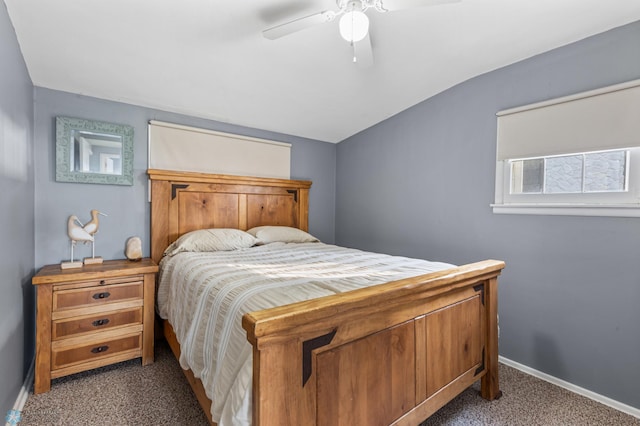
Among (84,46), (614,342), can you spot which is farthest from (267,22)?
(614,342)

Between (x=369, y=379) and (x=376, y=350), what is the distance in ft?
0.36

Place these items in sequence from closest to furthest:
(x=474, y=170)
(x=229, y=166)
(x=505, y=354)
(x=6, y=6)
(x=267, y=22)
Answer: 1. (x=6, y=6)
2. (x=267, y=22)
3. (x=505, y=354)
4. (x=474, y=170)
5. (x=229, y=166)

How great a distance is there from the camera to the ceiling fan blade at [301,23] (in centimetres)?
144

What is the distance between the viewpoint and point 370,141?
345 cm

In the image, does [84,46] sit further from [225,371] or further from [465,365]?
[465,365]

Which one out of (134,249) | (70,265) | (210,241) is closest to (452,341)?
(210,241)

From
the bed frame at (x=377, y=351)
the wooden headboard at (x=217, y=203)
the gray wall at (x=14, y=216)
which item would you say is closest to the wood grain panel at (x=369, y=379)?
the bed frame at (x=377, y=351)

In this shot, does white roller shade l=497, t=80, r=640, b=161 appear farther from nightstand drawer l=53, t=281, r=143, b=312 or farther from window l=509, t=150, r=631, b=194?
nightstand drawer l=53, t=281, r=143, b=312

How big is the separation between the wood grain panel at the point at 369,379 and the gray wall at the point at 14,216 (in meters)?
1.54

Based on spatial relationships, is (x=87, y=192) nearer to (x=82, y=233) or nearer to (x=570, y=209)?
(x=82, y=233)

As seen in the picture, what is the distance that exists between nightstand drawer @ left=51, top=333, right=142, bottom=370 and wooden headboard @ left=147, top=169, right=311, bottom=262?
28.2 inches

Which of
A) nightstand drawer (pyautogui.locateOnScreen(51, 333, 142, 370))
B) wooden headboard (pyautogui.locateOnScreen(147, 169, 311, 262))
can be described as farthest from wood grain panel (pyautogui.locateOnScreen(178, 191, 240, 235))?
nightstand drawer (pyautogui.locateOnScreen(51, 333, 142, 370))

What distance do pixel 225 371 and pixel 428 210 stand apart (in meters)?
2.30

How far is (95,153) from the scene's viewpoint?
239 cm
